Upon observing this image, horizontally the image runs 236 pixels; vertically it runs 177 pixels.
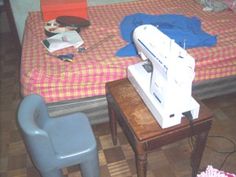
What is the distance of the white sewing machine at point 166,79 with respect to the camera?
115cm

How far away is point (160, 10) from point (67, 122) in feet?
4.64

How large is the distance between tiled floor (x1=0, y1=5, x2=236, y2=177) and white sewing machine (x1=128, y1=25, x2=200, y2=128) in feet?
2.03

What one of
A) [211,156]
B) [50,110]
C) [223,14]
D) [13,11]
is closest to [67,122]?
[50,110]

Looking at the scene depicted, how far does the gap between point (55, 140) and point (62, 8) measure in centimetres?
126

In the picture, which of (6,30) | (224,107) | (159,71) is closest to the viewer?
(159,71)

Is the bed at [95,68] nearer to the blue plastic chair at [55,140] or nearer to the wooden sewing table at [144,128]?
the blue plastic chair at [55,140]

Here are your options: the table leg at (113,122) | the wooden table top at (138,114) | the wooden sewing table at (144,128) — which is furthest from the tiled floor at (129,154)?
the wooden table top at (138,114)

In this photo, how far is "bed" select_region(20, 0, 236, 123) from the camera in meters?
1.71

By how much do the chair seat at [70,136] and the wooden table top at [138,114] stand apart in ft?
0.83

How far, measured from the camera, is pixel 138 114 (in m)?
1.37

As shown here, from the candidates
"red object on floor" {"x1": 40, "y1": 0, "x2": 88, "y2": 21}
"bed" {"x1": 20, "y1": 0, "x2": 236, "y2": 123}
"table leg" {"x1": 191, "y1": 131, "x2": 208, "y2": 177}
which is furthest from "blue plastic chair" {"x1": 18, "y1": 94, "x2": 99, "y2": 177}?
"red object on floor" {"x1": 40, "y1": 0, "x2": 88, "y2": 21}

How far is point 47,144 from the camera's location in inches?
52.6

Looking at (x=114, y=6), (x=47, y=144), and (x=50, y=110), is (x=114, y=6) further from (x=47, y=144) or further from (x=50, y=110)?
(x=47, y=144)

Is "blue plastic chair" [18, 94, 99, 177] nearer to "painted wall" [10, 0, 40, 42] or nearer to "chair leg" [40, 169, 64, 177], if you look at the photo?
"chair leg" [40, 169, 64, 177]
